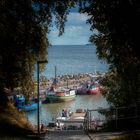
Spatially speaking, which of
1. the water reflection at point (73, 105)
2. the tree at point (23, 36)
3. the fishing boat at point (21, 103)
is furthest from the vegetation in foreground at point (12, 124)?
the water reflection at point (73, 105)

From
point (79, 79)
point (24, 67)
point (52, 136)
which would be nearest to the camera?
point (52, 136)

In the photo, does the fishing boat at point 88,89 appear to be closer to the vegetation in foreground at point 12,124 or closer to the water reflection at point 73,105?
the water reflection at point 73,105

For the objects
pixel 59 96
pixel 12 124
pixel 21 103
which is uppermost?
pixel 59 96

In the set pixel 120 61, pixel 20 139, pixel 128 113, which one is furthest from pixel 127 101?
pixel 20 139

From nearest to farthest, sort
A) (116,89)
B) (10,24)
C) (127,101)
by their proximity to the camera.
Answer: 1. (10,24)
2. (127,101)
3. (116,89)

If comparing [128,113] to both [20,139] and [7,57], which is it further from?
[20,139]

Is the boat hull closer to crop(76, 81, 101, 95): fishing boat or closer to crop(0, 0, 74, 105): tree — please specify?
crop(76, 81, 101, 95): fishing boat

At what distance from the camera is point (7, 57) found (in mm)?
21859

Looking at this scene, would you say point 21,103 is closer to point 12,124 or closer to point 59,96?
point 59,96

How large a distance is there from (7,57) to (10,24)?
231cm

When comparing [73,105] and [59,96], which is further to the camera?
[59,96]

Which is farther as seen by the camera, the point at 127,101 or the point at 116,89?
the point at 116,89

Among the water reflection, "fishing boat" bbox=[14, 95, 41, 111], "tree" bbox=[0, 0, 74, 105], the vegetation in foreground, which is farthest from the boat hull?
the vegetation in foreground

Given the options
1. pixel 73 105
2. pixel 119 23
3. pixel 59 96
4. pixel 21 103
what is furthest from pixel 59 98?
pixel 119 23
